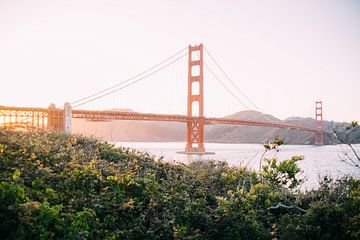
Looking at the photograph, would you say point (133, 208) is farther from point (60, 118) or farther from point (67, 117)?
point (60, 118)

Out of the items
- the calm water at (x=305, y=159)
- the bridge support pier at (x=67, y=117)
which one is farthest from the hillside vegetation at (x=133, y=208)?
the bridge support pier at (x=67, y=117)

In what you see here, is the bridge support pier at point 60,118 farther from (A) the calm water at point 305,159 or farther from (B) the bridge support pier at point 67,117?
(A) the calm water at point 305,159

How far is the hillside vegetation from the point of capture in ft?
13.1

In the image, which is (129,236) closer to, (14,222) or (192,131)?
(14,222)

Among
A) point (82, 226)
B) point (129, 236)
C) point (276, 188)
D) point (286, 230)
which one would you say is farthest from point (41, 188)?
point (276, 188)

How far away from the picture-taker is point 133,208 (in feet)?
16.7

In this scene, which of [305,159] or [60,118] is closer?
[60,118]

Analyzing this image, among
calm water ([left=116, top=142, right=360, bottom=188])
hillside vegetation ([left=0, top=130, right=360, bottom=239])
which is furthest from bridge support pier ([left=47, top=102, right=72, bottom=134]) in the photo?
hillside vegetation ([left=0, top=130, right=360, bottom=239])

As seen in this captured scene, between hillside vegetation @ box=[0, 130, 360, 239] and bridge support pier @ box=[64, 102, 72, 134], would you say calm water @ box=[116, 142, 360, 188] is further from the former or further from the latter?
bridge support pier @ box=[64, 102, 72, 134]

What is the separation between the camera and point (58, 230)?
403cm

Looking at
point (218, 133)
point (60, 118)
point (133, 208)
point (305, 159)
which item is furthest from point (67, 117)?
point (218, 133)

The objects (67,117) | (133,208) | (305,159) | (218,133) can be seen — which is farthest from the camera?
(218,133)

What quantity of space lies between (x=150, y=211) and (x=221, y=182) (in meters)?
2.71

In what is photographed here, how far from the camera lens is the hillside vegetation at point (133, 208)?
3992mm
